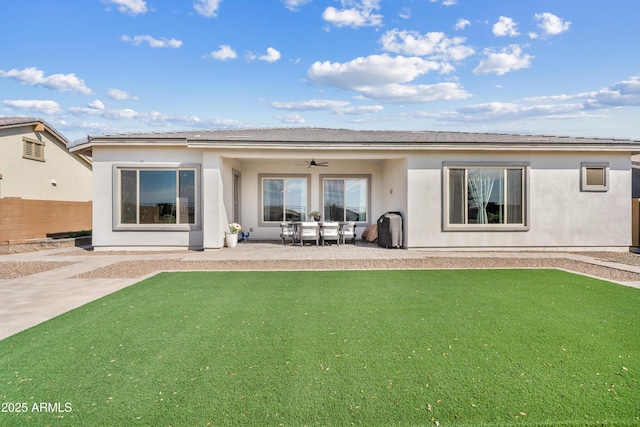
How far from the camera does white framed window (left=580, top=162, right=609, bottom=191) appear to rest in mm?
10746

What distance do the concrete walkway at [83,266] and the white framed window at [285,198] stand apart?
2243 mm

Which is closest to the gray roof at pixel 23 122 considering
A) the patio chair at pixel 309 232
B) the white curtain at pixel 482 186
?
the patio chair at pixel 309 232

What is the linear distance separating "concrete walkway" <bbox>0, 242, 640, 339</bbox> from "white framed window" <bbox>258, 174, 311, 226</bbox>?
224 centimetres

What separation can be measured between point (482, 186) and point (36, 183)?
58.2 feet

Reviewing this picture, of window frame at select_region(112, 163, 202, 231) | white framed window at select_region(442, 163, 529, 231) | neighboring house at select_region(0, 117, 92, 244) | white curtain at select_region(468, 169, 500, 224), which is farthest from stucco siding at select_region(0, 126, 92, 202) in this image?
white curtain at select_region(468, 169, 500, 224)

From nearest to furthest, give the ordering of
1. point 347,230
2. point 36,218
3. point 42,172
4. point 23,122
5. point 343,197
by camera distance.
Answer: point 347,230 < point 36,218 < point 23,122 < point 343,197 < point 42,172

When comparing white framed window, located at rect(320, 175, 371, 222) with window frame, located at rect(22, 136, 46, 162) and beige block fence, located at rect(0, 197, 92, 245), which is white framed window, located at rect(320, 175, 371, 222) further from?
window frame, located at rect(22, 136, 46, 162)

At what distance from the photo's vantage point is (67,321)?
423cm

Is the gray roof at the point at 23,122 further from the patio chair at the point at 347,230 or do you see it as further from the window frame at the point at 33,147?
the patio chair at the point at 347,230

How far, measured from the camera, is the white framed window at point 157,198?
1093cm

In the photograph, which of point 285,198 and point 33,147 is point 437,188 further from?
point 33,147

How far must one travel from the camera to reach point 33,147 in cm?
1444

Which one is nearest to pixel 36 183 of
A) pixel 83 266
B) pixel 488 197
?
pixel 83 266

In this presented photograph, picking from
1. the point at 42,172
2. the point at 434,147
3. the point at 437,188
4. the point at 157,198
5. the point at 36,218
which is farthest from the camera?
the point at 42,172
